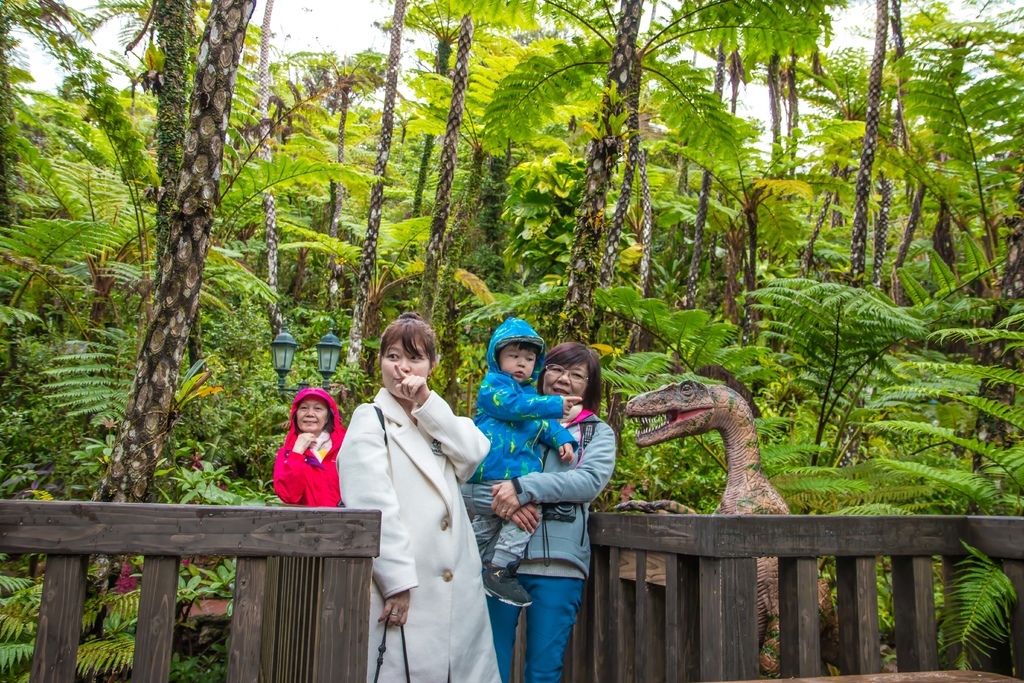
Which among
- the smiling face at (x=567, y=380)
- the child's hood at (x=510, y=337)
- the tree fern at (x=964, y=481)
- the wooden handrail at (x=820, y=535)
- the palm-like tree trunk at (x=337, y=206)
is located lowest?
the wooden handrail at (x=820, y=535)

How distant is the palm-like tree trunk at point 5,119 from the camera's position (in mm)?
7730

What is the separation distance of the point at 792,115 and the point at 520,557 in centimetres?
1361

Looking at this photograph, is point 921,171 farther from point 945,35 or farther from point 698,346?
point 698,346

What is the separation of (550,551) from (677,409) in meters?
0.95

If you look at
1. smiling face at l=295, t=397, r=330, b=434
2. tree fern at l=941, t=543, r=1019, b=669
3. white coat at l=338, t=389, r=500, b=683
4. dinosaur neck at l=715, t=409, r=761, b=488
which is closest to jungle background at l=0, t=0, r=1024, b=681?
tree fern at l=941, t=543, r=1019, b=669

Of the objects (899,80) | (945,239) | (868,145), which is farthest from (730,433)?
(899,80)

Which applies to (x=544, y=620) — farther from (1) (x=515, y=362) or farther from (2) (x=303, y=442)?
(2) (x=303, y=442)

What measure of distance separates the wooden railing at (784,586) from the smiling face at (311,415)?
1.68 m

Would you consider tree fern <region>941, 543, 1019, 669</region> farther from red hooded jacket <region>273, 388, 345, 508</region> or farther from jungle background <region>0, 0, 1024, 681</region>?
red hooded jacket <region>273, 388, 345, 508</region>

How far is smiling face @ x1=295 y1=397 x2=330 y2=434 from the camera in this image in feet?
11.9

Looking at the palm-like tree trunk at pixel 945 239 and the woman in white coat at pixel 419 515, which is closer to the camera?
the woman in white coat at pixel 419 515

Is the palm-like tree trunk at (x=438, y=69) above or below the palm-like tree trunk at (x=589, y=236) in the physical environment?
above

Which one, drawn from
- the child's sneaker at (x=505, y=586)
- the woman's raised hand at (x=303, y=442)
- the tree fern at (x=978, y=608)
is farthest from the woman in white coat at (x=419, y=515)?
the tree fern at (x=978, y=608)

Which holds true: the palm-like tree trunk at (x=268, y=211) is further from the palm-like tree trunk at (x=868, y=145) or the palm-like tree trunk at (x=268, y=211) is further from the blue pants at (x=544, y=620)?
the blue pants at (x=544, y=620)
